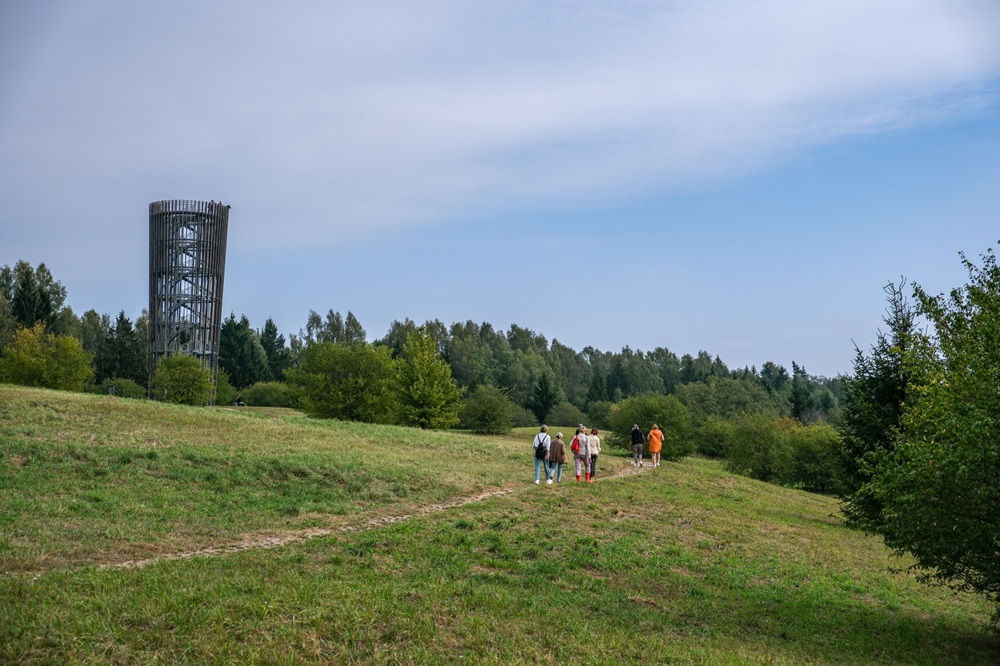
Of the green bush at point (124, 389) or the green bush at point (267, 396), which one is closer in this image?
the green bush at point (124, 389)

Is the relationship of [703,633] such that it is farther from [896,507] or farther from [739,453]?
[739,453]

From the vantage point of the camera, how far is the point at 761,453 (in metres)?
65.9

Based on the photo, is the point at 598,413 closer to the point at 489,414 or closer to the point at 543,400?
the point at 543,400

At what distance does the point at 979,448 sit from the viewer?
1340 cm

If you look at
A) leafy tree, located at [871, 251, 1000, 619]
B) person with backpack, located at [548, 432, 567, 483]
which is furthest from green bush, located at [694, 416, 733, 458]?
leafy tree, located at [871, 251, 1000, 619]

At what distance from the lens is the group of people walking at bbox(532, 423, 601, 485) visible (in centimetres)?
2662

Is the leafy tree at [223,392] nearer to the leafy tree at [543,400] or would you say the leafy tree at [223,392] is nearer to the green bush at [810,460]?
the leafy tree at [543,400]

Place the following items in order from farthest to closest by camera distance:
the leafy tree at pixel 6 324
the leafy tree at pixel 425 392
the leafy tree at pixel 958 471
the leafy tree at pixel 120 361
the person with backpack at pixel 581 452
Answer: the leafy tree at pixel 120 361 → the leafy tree at pixel 6 324 → the leafy tree at pixel 425 392 → the person with backpack at pixel 581 452 → the leafy tree at pixel 958 471

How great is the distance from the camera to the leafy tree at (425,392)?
52.5 metres

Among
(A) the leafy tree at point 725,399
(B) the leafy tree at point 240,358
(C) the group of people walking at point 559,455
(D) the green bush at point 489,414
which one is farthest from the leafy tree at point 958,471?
(B) the leafy tree at point 240,358

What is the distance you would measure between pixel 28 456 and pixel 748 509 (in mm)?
21890

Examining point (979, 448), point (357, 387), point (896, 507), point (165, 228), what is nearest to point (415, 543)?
point (896, 507)

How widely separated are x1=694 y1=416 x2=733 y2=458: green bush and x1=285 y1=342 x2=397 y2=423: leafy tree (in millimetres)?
35379

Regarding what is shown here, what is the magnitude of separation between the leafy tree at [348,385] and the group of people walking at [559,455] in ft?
85.2
